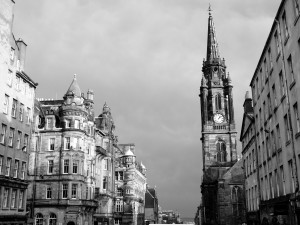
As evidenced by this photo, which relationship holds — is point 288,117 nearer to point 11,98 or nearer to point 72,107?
point 11,98

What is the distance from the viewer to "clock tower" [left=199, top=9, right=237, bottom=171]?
8588cm

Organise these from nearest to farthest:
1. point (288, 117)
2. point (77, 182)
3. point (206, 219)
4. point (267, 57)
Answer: point (288, 117) → point (267, 57) → point (77, 182) → point (206, 219)

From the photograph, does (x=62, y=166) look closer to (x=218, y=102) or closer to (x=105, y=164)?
(x=105, y=164)

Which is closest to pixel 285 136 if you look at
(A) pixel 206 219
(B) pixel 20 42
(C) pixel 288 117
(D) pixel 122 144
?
(C) pixel 288 117

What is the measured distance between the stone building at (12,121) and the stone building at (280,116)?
22.8 metres

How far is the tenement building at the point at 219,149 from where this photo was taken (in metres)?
73.3

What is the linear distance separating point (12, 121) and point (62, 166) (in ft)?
61.8

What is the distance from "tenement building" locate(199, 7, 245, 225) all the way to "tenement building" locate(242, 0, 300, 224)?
40992 mm

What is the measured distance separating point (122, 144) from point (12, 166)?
69.2m

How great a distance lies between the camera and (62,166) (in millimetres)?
52656

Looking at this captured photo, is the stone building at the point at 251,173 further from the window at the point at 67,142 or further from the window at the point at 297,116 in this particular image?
the window at the point at 67,142

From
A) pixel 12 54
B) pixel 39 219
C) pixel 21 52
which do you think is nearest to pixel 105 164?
pixel 39 219

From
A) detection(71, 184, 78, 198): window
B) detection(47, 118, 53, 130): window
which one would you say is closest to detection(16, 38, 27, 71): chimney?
detection(47, 118, 53, 130): window

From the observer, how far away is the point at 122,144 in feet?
340
